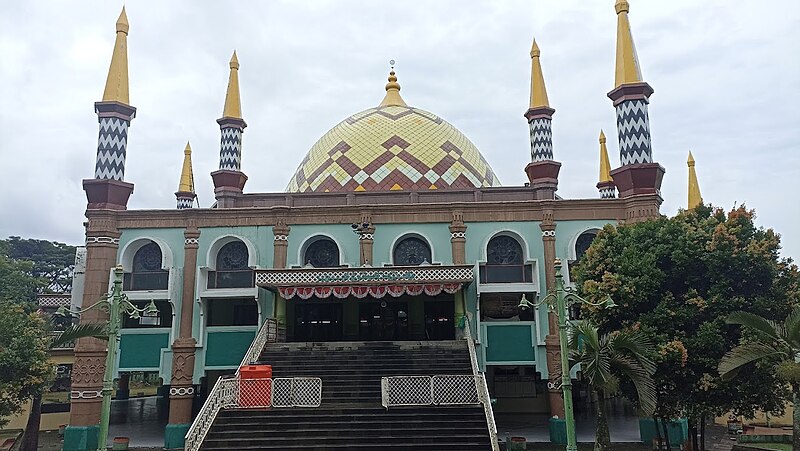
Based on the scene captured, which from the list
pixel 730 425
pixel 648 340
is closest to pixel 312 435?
pixel 648 340

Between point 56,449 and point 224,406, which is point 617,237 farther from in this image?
point 56,449

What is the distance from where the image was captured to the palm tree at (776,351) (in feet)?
39.7

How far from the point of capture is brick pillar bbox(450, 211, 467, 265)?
21172 millimetres

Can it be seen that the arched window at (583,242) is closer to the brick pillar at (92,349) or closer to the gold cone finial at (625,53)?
the gold cone finial at (625,53)

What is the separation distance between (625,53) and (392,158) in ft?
37.0

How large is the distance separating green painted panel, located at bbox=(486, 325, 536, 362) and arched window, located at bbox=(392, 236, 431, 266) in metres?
3.44

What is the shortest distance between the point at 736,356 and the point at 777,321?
3326 mm

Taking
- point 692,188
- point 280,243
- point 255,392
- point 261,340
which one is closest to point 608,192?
point 692,188

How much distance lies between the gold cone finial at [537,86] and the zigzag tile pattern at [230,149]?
12316 mm

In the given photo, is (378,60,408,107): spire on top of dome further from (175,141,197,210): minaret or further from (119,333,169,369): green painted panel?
(119,333,169,369): green painted panel

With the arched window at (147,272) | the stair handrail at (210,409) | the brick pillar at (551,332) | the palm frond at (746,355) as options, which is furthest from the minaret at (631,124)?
the arched window at (147,272)

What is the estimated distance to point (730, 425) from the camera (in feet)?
72.7

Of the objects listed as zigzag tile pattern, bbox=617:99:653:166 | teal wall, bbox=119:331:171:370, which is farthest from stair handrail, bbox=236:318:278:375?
zigzag tile pattern, bbox=617:99:653:166

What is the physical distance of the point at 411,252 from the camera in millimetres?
21969
